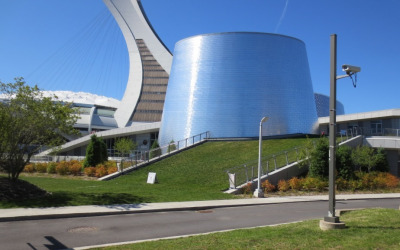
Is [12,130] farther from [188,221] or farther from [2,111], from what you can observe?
[188,221]

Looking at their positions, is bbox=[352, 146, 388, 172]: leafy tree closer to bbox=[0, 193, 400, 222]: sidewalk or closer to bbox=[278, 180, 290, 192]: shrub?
bbox=[278, 180, 290, 192]: shrub

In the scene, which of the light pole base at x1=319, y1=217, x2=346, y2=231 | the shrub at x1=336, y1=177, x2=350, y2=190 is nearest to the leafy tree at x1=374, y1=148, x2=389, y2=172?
the shrub at x1=336, y1=177, x2=350, y2=190

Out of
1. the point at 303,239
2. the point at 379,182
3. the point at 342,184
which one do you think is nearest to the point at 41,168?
the point at 342,184

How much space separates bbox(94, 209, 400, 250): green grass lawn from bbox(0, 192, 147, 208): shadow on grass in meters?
6.72

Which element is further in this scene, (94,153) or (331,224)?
(94,153)

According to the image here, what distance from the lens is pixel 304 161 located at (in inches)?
885

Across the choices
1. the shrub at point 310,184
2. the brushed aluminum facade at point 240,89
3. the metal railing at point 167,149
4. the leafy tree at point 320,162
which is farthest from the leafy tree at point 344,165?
the brushed aluminum facade at point 240,89

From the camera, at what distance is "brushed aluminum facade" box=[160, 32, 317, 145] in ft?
128

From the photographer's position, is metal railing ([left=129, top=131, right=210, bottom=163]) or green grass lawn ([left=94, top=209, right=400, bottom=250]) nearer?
green grass lawn ([left=94, top=209, right=400, bottom=250])

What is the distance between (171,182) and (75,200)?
8385mm

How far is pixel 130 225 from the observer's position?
1079cm

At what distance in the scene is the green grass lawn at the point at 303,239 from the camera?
278 inches

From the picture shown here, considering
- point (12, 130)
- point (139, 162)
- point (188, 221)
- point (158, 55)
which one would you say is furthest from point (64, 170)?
point (158, 55)

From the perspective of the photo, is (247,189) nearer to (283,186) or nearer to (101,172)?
(283,186)
